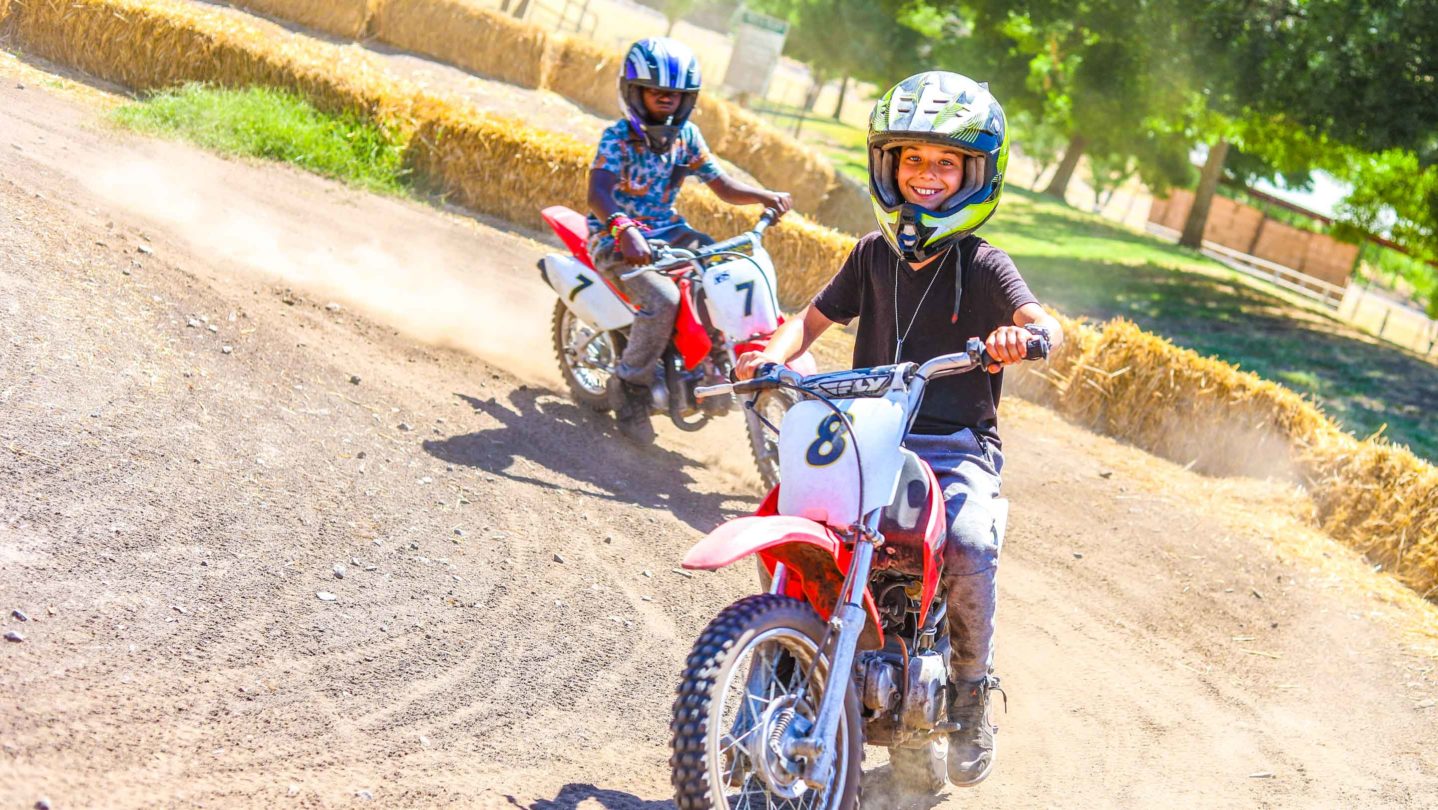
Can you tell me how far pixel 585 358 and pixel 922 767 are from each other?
489cm

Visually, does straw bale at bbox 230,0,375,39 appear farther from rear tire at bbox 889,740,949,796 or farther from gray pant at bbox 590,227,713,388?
rear tire at bbox 889,740,949,796

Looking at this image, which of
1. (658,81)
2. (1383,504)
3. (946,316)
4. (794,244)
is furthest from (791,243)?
(946,316)

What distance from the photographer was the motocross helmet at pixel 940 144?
14.4ft

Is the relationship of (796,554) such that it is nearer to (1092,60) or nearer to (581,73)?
(1092,60)

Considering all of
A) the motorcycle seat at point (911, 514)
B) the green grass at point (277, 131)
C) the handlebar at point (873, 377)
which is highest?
the handlebar at point (873, 377)

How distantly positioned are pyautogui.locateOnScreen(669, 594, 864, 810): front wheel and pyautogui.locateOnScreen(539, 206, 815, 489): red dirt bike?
2.99 meters

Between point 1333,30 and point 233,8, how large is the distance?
19.6 meters

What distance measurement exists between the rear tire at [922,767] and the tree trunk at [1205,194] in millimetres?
31815

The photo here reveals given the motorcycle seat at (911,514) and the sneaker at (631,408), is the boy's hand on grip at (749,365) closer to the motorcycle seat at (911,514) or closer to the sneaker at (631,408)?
the motorcycle seat at (911,514)

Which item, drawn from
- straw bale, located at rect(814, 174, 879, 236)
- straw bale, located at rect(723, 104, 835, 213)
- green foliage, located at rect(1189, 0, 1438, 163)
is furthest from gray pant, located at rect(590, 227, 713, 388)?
straw bale, located at rect(723, 104, 835, 213)

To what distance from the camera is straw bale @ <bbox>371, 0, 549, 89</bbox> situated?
28.4 metres

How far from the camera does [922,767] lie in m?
4.96

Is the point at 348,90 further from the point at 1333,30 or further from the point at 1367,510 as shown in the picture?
the point at 1333,30

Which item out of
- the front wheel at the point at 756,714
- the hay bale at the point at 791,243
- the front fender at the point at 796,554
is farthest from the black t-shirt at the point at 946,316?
the hay bale at the point at 791,243
